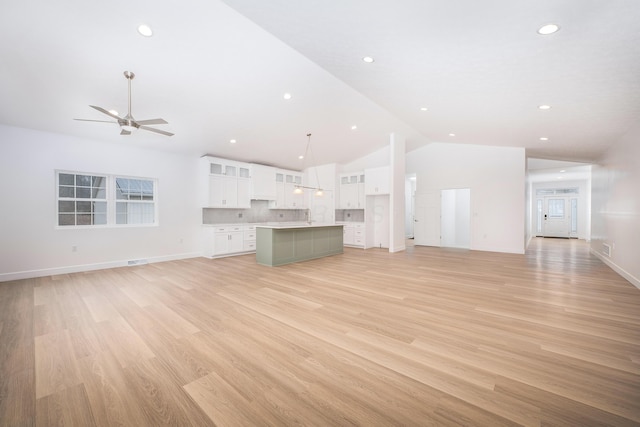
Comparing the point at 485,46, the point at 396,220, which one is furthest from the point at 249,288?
the point at 396,220

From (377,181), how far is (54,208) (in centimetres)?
780

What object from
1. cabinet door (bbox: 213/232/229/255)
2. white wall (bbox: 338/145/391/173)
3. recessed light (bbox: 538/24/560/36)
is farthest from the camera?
white wall (bbox: 338/145/391/173)

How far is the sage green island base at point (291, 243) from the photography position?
5771 millimetres

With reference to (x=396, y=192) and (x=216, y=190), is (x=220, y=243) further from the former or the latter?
(x=396, y=192)

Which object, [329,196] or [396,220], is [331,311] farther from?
[329,196]

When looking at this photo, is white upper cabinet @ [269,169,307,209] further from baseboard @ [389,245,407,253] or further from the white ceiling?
baseboard @ [389,245,407,253]

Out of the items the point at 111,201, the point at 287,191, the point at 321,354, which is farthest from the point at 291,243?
the point at 111,201

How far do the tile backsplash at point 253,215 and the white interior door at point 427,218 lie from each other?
4.20 metres

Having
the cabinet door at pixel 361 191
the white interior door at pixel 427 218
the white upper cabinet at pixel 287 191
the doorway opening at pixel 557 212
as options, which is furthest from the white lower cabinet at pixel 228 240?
the doorway opening at pixel 557 212

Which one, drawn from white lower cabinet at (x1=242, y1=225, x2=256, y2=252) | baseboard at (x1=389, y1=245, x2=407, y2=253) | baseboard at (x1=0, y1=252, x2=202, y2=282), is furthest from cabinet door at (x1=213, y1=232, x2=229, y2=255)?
baseboard at (x1=389, y1=245, x2=407, y2=253)

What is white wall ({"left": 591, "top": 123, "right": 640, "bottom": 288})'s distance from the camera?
4277 mm

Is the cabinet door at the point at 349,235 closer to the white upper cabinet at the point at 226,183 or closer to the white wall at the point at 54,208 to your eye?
the white upper cabinet at the point at 226,183

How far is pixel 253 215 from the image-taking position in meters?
8.20

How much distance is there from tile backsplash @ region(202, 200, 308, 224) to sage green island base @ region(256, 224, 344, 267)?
75.4 inches
